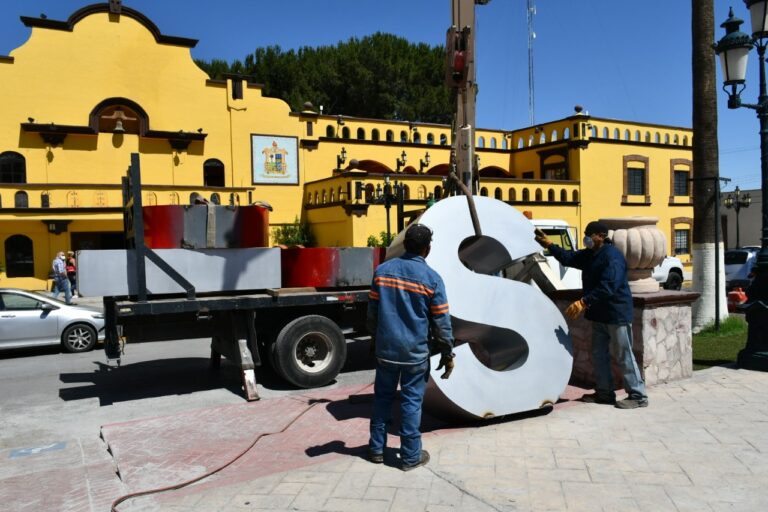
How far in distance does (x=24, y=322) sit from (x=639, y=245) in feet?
34.6

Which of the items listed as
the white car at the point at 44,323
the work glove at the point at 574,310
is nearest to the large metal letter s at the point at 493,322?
the work glove at the point at 574,310

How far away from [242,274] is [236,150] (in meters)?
20.8

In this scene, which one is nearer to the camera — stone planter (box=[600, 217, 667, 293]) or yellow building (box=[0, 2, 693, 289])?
stone planter (box=[600, 217, 667, 293])

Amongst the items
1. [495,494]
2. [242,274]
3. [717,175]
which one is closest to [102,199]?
[242,274]

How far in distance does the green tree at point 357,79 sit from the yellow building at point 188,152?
1236 centimetres

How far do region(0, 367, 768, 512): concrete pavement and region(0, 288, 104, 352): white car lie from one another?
20.2 feet

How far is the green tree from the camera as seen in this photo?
43.1 m

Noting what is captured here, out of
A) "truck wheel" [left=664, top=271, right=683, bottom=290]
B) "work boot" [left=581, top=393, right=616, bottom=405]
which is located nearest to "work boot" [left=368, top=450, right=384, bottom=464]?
"work boot" [left=581, top=393, right=616, bottom=405]

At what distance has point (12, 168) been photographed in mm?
24250

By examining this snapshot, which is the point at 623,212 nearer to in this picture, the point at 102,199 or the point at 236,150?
the point at 236,150

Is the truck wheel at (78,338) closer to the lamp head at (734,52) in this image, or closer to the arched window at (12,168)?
the lamp head at (734,52)

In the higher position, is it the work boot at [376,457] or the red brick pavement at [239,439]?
the work boot at [376,457]

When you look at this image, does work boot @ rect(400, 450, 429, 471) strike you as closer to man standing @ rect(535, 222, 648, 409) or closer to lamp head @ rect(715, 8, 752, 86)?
man standing @ rect(535, 222, 648, 409)

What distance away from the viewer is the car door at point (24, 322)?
11148 millimetres
